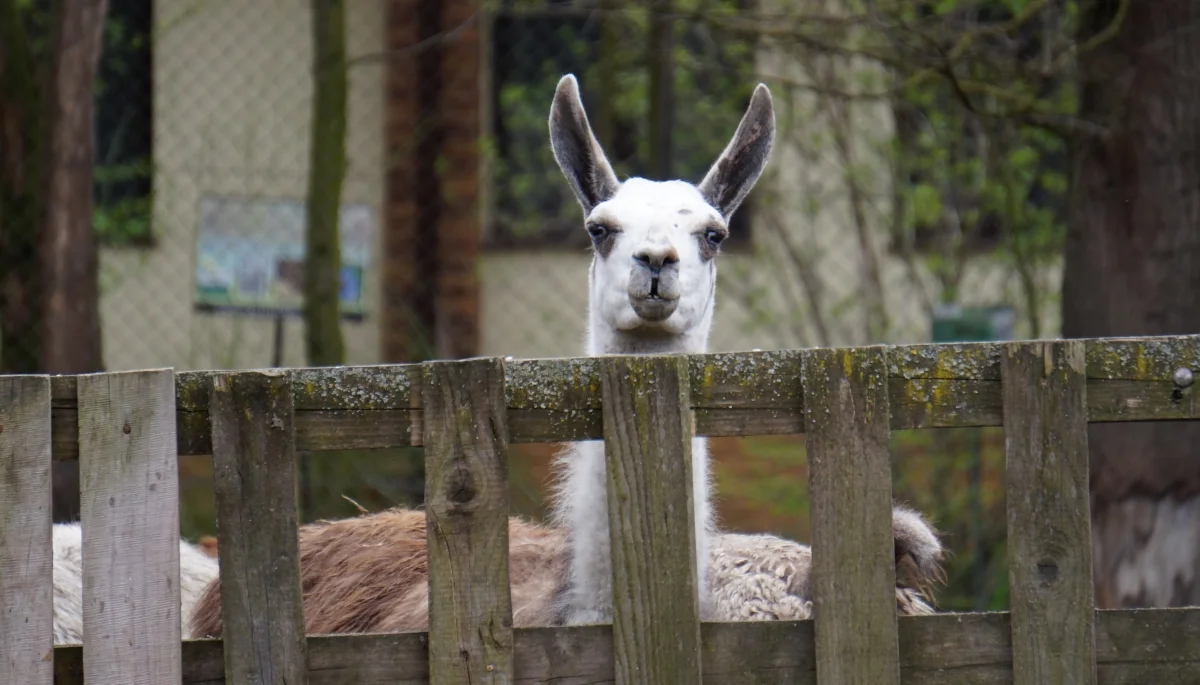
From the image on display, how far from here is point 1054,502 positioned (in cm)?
227

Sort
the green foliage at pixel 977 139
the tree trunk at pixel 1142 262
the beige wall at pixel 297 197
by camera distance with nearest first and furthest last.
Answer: the tree trunk at pixel 1142 262
the green foliage at pixel 977 139
the beige wall at pixel 297 197

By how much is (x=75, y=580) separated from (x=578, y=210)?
5.01 meters

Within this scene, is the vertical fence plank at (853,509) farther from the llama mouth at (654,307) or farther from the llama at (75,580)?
the llama at (75,580)

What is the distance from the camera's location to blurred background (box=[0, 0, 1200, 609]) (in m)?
4.49

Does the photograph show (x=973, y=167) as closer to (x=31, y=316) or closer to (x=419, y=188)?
(x=419, y=188)

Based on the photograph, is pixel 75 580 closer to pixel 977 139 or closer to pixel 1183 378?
pixel 1183 378

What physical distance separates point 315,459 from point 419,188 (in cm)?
302

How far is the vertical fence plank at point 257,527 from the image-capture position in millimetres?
2275

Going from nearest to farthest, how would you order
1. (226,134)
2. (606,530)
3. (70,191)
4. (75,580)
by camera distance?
(606,530) → (75,580) → (70,191) → (226,134)

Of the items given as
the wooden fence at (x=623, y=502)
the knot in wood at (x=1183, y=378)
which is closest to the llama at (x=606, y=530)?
the wooden fence at (x=623, y=502)

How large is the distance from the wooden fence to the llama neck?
0.43 metres

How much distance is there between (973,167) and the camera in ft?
A: 22.6

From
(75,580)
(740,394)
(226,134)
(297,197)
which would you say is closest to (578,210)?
(297,197)

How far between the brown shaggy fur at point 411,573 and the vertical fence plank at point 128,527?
77cm
